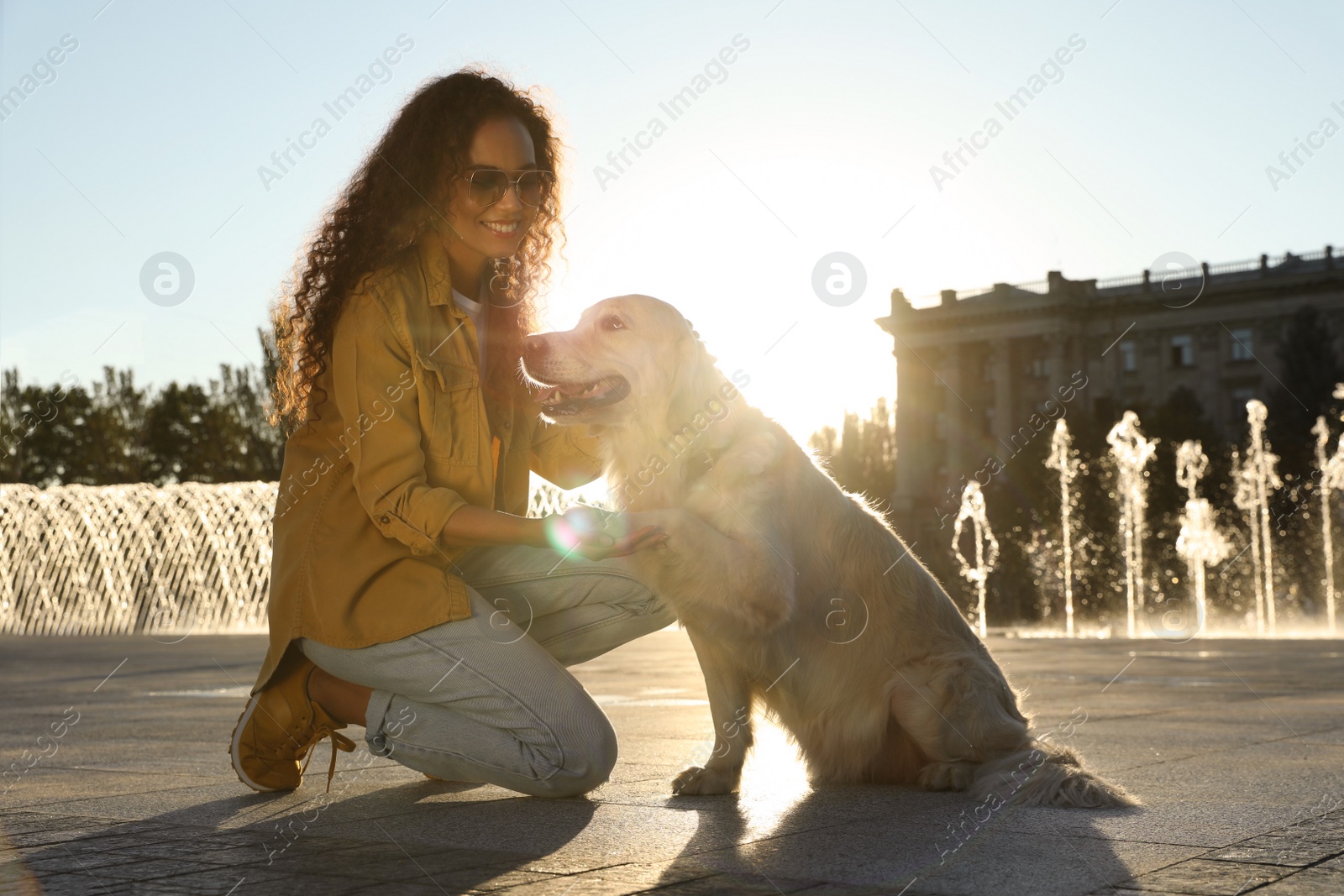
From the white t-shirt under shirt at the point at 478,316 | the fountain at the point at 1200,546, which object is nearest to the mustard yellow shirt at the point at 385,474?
the white t-shirt under shirt at the point at 478,316

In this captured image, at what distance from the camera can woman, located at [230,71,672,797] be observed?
12.5 ft

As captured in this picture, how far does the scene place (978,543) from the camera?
36.8 metres

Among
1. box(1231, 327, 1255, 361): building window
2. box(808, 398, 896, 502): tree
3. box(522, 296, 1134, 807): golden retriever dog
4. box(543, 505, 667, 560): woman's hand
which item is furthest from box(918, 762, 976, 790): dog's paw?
box(808, 398, 896, 502): tree

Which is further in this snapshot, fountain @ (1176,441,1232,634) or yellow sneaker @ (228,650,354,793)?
fountain @ (1176,441,1232,634)

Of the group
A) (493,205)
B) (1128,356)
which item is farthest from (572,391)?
(1128,356)

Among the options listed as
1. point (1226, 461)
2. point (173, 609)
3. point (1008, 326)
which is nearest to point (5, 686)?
point (173, 609)

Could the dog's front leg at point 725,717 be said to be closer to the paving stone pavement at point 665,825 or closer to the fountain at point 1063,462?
the paving stone pavement at point 665,825

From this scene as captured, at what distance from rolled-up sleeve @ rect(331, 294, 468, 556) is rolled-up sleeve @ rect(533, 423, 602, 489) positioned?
84cm

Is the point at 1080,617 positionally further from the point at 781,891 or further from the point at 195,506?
the point at 781,891

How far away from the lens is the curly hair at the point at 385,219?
4184 millimetres

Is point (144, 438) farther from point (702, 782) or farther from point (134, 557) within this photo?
point (702, 782)

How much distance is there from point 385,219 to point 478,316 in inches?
18.4

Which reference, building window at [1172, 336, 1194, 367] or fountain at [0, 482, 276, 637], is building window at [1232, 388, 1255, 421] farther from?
fountain at [0, 482, 276, 637]

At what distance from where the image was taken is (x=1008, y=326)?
7562cm
